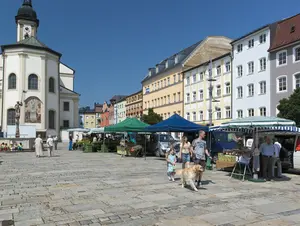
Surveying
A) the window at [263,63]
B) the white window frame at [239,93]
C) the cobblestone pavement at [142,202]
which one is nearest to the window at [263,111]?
the white window frame at [239,93]

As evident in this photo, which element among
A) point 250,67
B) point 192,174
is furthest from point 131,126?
point 250,67

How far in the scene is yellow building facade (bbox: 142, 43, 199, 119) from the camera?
195 feet

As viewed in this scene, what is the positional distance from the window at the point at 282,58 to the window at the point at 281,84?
1.63 m

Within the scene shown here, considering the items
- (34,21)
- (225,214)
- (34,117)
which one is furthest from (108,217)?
(34,21)

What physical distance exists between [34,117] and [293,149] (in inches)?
1925

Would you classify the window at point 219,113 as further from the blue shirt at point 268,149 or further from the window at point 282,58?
the blue shirt at point 268,149

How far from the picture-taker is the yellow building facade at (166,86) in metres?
59.5

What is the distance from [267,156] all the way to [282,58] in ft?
89.3

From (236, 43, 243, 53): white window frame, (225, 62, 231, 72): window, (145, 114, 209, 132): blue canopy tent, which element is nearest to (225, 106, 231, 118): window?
(225, 62, 231, 72): window

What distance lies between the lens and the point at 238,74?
4347 centimetres

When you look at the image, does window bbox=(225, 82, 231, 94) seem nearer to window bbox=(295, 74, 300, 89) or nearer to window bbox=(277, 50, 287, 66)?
window bbox=(277, 50, 287, 66)

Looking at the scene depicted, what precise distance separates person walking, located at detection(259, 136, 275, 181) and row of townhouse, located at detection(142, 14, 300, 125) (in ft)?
81.4

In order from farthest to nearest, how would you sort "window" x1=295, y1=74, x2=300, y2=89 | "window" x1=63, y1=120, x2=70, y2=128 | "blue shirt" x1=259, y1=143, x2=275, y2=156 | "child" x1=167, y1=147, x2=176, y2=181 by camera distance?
1. "window" x1=63, y1=120, x2=70, y2=128
2. "window" x1=295, y1=74, x2=300, y2=89
3. "blue shirt" x1=259, y1=143, x2=275, y2=156
4. "child" x1=167, y1=147, x2=176, y2=181

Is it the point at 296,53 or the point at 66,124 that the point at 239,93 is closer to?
the point at 296,53
